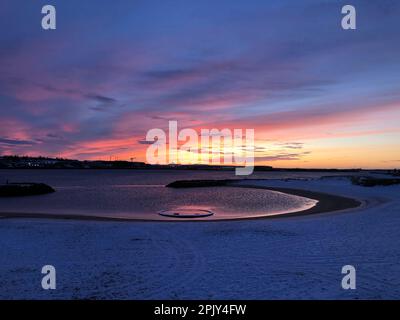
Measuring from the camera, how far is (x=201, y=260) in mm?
12516

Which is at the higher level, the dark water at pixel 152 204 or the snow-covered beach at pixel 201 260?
the snow-covered beach at pixel 201 260

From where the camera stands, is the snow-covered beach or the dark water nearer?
the snow-covered beach

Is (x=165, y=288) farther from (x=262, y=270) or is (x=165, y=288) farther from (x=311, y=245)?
(x=311, y=245)

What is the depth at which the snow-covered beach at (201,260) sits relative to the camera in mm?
9328

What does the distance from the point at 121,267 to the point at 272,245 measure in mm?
6482

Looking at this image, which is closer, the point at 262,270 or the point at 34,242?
the point at 262,270

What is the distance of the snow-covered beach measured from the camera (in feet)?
30.6

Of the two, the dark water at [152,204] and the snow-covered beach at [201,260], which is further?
the dark water at [152,204]

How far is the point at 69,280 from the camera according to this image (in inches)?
406

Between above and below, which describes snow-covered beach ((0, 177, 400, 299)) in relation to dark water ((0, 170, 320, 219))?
above

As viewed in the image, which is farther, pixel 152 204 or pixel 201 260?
pixel 152 204
